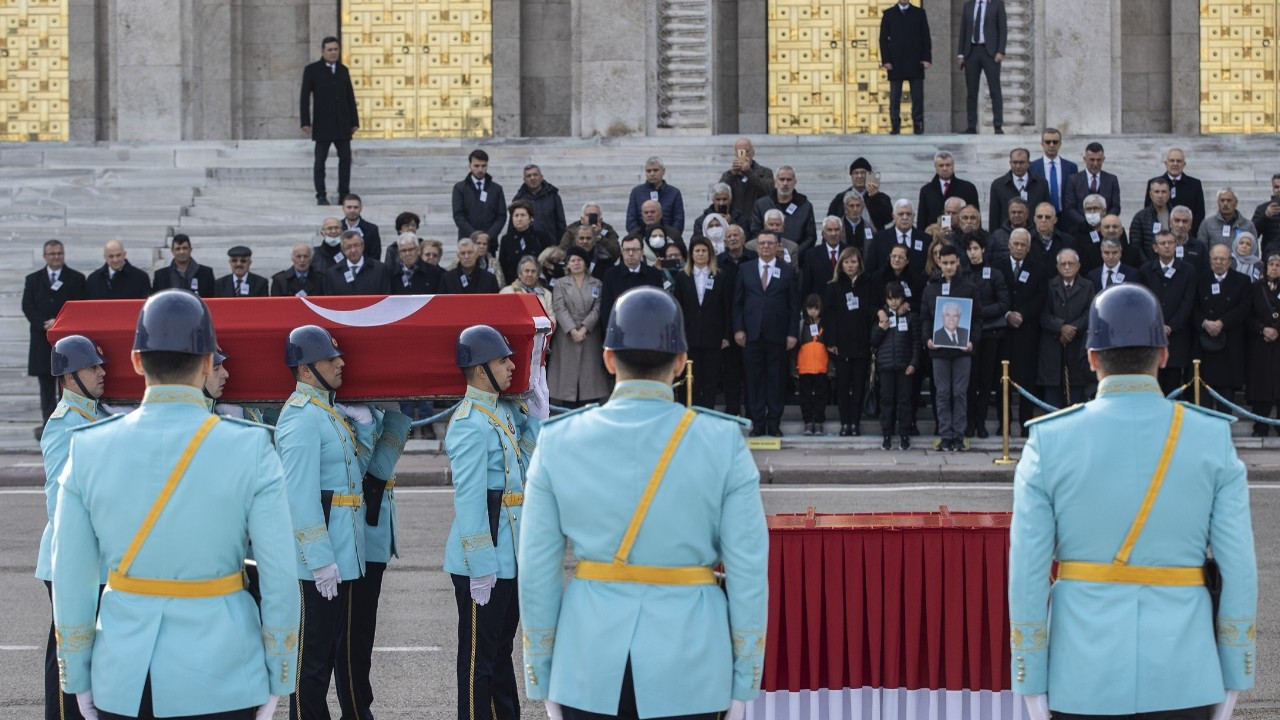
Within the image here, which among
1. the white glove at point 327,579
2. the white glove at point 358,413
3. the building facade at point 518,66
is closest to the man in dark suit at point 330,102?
the building facade at point 518,66

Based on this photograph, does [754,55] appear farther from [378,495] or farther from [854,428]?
[378,495]

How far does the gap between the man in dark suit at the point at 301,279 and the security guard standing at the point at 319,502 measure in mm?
10544

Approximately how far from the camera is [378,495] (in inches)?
328

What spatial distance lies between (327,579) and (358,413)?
0.88 meters

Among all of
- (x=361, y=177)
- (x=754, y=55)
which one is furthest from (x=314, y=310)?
(x=754, y=55)

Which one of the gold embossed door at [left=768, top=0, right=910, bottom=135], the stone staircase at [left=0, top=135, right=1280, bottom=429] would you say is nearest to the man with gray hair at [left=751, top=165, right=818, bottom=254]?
the stone staircase at [left=0, top=135, right=1280, bottom=429]

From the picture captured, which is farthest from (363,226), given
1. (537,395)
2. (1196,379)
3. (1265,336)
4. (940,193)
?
(537,395)

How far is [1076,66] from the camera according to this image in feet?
89.5

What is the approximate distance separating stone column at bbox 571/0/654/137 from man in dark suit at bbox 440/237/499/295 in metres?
9.74

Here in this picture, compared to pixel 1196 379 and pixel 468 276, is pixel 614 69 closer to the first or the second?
pixel 468 276

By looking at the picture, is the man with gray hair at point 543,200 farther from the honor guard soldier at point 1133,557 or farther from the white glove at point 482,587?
the honor guard soldier at point 1133,557

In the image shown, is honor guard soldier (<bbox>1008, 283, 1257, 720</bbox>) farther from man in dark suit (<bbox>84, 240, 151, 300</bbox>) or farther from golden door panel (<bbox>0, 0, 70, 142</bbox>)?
golden door panel (<bbox>0, 0, 70, 142</bbox>)

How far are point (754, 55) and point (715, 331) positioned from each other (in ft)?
47.7

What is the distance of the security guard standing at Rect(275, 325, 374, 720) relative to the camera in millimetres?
7816
